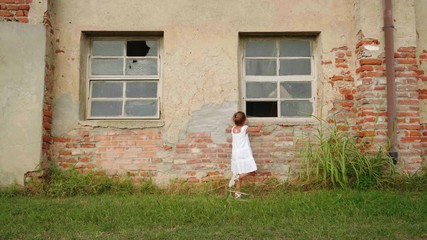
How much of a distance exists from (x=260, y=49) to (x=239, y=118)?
4.65 feet

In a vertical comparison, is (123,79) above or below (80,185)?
above

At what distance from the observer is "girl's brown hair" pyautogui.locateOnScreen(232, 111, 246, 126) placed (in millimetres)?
6219

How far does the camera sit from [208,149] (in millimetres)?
6570

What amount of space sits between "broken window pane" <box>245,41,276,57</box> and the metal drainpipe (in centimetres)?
172

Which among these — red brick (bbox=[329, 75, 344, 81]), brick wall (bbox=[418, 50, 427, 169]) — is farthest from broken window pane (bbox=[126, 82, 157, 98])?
brick wall (bbox=[418, 50, 427, 169])

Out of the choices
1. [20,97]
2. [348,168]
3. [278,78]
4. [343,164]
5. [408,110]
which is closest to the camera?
[343,164]

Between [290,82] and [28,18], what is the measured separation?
4.14 m

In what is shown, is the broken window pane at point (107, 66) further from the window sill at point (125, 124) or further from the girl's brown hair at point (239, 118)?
the girl's brown hair at point (239, 118)

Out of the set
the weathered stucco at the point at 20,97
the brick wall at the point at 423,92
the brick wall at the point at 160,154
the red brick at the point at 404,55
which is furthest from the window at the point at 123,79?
the brick wall at the point at 423,92

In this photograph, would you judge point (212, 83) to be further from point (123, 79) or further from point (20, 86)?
point (20, 86)

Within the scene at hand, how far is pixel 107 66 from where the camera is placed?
22.7ft

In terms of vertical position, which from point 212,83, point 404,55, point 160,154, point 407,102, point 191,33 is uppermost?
point 191,33

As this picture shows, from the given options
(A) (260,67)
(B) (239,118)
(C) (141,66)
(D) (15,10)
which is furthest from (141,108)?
(D) (15,10)

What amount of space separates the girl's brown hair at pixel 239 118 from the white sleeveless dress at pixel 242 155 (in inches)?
3.5
